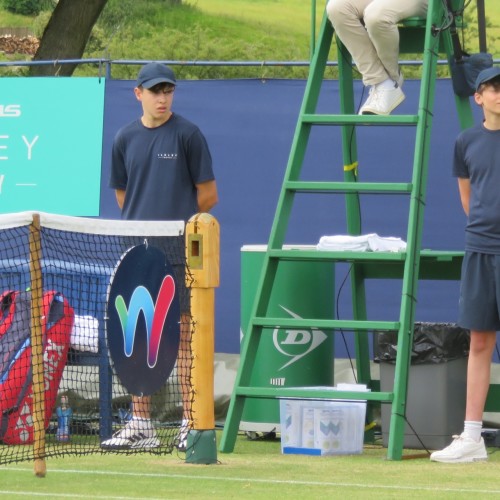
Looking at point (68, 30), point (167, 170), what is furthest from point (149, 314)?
point (68, 30)

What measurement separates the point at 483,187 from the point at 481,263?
384mm

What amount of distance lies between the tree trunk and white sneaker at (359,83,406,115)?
8641 mm

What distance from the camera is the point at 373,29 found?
773 centimetres

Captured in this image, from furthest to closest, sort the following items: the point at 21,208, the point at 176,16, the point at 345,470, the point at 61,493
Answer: the point at 176,16 → the point at 21,208 → the point at 345,470 → the point at 61,493

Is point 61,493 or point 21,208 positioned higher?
point 21,208

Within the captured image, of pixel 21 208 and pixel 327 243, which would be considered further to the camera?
pixel 21 208

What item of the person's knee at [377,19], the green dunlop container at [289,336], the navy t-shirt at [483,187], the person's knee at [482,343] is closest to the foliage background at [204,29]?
the green dunlop container at [289,336]

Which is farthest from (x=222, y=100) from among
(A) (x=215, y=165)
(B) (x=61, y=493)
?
(B) (x=61, y=493)

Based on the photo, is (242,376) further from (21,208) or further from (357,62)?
(21,208)

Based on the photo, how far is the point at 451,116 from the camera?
9.04 m

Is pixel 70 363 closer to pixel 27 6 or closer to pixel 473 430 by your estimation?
pixel 473 430

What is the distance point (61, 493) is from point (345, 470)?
5.04 feet

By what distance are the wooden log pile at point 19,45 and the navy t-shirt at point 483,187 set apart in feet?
74.5

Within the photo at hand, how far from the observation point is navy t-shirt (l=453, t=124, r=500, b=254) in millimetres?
7156
